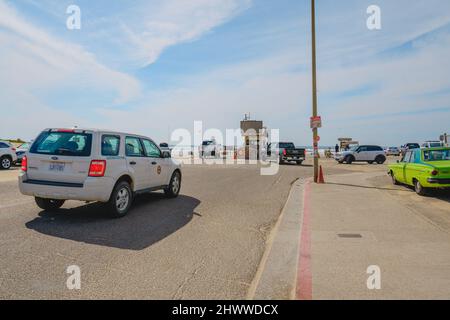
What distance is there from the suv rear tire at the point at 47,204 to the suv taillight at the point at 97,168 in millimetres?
1798

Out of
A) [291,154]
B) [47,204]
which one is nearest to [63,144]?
[47,204]

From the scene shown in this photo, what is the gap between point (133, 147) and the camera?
7586 mm

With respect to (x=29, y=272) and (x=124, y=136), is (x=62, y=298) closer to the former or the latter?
(x=29, y=272)

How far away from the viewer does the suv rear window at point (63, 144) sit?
20.6 feet

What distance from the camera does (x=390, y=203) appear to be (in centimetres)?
891

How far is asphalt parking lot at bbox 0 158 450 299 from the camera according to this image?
357cm

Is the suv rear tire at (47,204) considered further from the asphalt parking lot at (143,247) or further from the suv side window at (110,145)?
the suv side window at (110,145)

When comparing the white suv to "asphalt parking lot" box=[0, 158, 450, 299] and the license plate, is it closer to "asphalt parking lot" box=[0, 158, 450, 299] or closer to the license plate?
the license plate

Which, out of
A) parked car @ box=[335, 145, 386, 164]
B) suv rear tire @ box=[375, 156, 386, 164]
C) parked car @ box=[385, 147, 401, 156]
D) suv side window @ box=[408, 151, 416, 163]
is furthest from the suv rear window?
parked car @ box=[385, 147, 401, 156]

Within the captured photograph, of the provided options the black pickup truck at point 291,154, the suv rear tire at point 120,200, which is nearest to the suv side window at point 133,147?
the suv rear tire at point 120,200

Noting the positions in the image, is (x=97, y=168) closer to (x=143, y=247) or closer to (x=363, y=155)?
(x=143, y=247)

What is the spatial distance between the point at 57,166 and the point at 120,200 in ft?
4.50
